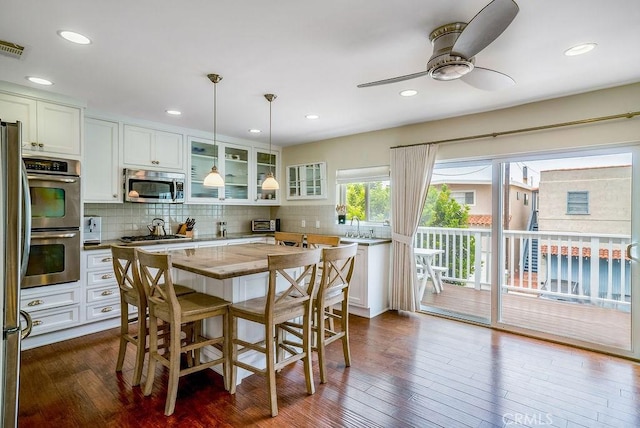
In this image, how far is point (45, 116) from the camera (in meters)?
3.11

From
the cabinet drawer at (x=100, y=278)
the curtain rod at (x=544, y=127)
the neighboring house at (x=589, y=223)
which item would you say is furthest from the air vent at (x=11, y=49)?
the neighboring house at (x=589, y=223)

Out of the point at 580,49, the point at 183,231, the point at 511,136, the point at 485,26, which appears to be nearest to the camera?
the point at 485,26

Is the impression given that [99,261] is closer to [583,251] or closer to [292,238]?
[292,238]

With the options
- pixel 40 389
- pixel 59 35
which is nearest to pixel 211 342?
pixel 40 389

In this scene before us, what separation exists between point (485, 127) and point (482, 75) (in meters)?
1.65

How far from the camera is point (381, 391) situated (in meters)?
2.34

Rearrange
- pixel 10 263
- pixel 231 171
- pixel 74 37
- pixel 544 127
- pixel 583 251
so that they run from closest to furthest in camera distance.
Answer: pixel 10 263 → pixel 74 37 → pixel 544 127 → pixel 583 251 → pixel 231 171

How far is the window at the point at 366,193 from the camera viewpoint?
14.8ft

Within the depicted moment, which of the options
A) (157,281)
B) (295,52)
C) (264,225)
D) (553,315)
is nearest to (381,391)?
(157,281)

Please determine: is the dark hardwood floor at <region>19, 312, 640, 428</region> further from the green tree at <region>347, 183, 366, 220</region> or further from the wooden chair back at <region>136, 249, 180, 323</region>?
the green tree at <region>347, 183, 366, 220</region>

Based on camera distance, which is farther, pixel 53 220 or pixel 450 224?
pixel 450 224

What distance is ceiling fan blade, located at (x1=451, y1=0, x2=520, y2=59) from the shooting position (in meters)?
1.43

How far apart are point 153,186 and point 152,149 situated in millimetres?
460

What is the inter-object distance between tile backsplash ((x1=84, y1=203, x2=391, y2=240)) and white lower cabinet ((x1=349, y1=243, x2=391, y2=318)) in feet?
1.59
